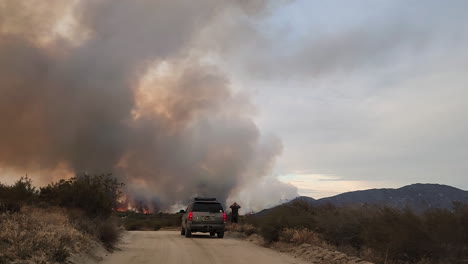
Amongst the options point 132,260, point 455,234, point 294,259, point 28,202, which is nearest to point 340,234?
point 294,259

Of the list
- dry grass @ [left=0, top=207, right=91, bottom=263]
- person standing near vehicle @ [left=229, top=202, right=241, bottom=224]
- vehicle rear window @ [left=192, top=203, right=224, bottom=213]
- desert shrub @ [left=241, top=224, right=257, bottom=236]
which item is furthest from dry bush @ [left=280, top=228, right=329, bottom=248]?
person standing near vehicle @ [left=229, top=202, right=241, bottom=224]

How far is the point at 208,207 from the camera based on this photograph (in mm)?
26547

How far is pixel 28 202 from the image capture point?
23.5 metres

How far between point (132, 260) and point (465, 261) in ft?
33.0

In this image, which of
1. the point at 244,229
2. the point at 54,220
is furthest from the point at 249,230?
the point at 54,220

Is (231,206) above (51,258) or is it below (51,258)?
above

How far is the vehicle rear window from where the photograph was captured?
26297 mm

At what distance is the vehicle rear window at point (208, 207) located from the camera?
26.3 metres

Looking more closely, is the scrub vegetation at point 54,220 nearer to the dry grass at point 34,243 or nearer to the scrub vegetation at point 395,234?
the dry grass at point 34,243

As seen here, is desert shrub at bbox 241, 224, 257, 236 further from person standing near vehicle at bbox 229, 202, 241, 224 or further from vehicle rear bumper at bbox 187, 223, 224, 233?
person standing near vehicle at bbox 229, 202, 241, 224

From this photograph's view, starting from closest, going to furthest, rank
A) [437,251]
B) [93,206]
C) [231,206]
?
[437,251]
[93,206]
[231,206]

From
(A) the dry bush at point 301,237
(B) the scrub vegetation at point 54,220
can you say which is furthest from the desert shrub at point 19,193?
(A) the dry bush at point 301,237

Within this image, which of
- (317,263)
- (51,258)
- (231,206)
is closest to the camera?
(51,258)

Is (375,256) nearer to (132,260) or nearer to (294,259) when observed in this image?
(294,259)
